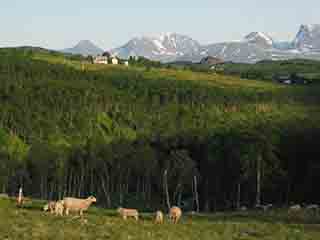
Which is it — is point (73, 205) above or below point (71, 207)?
above

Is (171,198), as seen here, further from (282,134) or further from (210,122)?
(210,122)

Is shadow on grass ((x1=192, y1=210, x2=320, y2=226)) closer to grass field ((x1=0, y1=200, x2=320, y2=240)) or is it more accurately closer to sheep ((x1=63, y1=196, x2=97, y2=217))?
grass field ((x1=0, y1=200, x2=320, y2=240))

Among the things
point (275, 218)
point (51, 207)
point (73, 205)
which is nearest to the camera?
point (73, 205)

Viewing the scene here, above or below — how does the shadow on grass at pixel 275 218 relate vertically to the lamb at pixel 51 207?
below

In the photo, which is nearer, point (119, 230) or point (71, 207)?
point (119, 230)

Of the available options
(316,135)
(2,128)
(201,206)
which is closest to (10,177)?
(201,206)

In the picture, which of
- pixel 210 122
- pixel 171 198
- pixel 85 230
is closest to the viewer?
pixel 85 230

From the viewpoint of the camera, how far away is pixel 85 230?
30.0 m

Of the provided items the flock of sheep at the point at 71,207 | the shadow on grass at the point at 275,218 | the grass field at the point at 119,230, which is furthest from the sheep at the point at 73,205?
the shadow on grass at the point at 275,218

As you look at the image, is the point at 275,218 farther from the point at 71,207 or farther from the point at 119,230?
the point at 119,230

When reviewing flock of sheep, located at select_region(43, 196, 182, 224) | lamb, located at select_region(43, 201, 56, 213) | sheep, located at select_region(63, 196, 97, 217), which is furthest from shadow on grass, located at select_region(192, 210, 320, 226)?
lamb, located at select_region(43, 201, 56, 213)

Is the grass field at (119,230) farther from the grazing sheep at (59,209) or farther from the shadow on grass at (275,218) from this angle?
the shadow on grass at (275,218)

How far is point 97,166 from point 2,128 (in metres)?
66.6

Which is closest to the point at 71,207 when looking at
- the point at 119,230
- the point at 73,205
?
the point at 73,205
